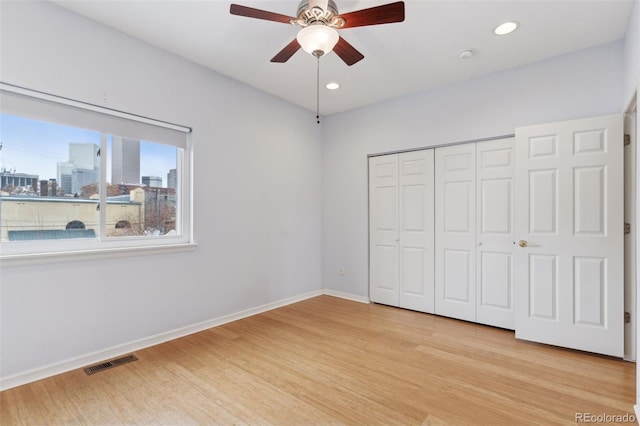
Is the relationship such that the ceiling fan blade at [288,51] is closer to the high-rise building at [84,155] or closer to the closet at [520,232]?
the high-rise building at [84,155]

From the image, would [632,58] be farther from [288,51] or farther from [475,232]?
[288,51]

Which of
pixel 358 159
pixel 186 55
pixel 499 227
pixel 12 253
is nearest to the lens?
pixel 12 253

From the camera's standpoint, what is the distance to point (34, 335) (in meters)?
2.34

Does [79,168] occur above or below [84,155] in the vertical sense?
below

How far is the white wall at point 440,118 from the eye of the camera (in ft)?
9.77

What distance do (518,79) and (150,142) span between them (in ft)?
12.7

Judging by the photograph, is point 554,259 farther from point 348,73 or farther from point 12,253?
point 12,253

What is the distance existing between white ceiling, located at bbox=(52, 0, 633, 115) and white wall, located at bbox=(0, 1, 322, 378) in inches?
10.5

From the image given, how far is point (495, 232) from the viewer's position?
3.52 m

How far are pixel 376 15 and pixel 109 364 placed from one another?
332 centimetres

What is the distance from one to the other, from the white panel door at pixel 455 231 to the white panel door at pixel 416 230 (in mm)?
91

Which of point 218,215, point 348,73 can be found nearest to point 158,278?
point 218,215

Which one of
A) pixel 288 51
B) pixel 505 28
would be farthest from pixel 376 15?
pixel 505 28

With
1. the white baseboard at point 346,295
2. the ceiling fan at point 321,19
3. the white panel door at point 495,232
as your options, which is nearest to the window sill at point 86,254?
the ceiling fan at point 321,19
